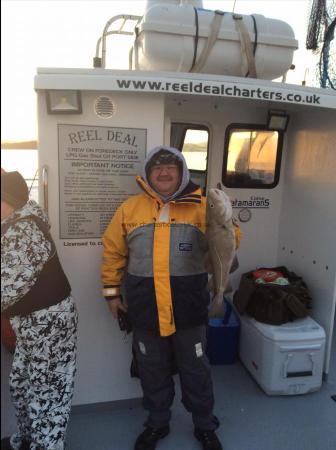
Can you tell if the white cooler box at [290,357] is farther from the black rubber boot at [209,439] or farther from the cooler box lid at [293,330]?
the black rubber boot at [209,439]

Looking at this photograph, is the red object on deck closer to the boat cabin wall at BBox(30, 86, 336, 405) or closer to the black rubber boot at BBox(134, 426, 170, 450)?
the boat cabin wall at BBox(30, 86, 336, 405)

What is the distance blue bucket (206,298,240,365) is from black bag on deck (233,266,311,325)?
0.18 meters


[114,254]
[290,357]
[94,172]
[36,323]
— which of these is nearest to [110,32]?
[94,172]

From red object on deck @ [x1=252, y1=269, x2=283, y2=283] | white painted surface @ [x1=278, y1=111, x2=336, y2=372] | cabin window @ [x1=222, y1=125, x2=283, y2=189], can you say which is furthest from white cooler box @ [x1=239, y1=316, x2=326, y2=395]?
cabin window @ [x1=222, y1=125, x2=283, y2=189]

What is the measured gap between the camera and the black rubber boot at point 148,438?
2623 mm

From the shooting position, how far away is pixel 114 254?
2.57 m

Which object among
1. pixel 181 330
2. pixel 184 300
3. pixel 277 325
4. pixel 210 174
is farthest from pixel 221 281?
pixel 210 174

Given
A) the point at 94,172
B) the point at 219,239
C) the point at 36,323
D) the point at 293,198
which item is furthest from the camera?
the point at 293,198

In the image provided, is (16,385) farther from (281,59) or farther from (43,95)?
(281,59)

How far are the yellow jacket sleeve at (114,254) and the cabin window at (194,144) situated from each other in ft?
5.57

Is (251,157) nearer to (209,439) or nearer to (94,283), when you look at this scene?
(94,283)

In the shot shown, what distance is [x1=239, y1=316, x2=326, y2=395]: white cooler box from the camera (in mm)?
3203

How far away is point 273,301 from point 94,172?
6.25 ft

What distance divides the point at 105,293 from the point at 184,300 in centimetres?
56
